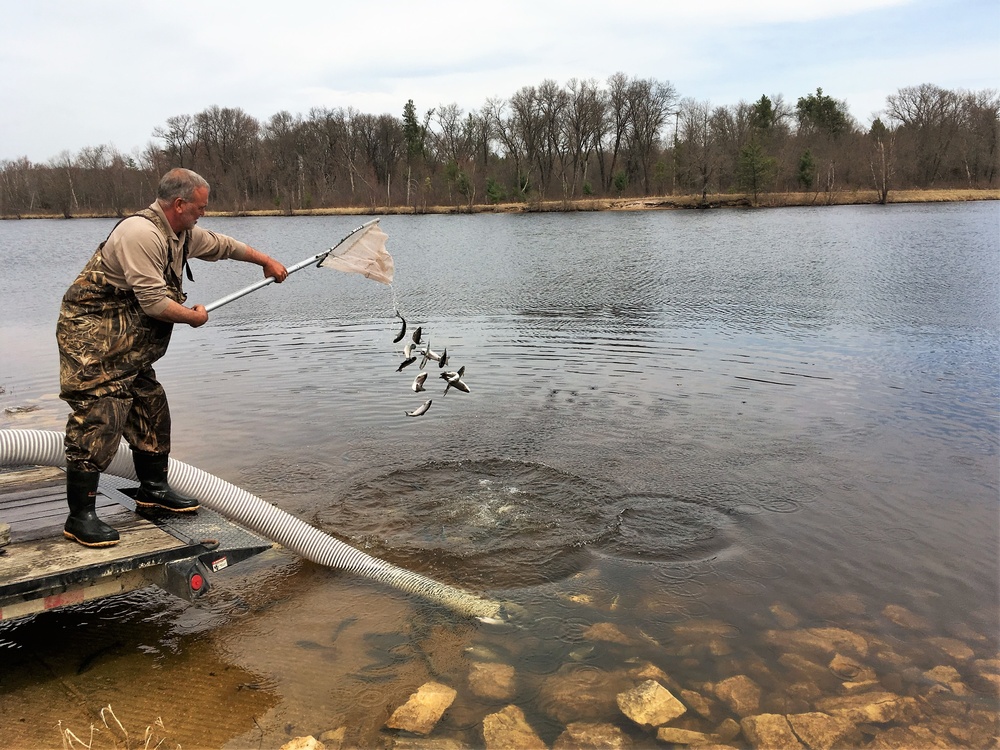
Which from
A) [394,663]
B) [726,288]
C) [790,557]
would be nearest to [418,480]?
[394,663]

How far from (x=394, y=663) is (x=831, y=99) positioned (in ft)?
332

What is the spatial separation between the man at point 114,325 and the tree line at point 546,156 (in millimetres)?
72391

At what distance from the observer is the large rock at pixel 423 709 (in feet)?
13.8

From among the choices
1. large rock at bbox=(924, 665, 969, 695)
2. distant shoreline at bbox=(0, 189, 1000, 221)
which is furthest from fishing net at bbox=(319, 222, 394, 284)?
distant shoreline at bbox=(0, 189, 1000, 221)

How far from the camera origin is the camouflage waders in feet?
15.0

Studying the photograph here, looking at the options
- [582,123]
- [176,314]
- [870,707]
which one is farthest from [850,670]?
[582,123]

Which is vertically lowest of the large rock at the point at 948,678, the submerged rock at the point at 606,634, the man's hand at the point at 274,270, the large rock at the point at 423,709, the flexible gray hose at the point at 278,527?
the large rock at the point at 948,678

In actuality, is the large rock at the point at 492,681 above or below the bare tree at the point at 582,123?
below

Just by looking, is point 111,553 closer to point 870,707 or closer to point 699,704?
point 699,704

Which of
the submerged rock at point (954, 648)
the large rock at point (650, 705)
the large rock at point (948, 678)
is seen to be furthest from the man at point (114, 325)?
the submerged rock at point (954, 648)

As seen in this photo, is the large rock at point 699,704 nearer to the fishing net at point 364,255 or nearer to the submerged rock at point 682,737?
the submerged rock at point 682,737

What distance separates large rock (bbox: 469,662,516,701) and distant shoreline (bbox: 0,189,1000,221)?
68.5 metres

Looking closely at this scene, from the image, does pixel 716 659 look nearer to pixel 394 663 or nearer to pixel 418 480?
pixel 394 663

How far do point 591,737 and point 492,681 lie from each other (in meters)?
0.74
